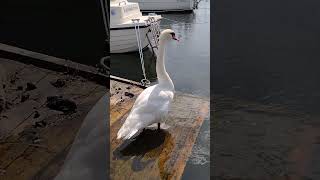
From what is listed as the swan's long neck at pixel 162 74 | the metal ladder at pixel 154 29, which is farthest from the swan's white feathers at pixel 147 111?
the metal ladder at pixel 154 29

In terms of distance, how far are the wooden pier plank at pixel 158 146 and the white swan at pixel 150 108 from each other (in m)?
0.12

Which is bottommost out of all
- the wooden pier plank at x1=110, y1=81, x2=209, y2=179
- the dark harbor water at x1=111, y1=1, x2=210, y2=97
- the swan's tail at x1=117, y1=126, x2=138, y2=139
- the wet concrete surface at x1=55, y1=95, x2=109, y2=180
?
the dark harbor water at x1=111, y1=1, x2=210, y2=97

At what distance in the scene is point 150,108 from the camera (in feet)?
13.4

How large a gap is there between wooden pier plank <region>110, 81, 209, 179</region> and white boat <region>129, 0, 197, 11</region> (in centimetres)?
2115

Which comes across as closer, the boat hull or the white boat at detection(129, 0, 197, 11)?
the boat hull

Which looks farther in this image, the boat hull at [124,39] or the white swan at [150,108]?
the boat hull at [124,39]

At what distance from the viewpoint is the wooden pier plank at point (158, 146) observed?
333 cm
